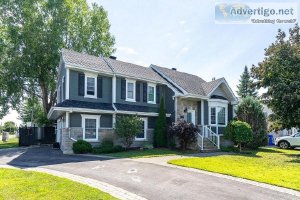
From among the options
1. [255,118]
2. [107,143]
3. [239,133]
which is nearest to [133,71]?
[107,143]

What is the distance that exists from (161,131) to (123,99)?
3915 millimetres

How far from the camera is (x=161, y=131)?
21.3 metres

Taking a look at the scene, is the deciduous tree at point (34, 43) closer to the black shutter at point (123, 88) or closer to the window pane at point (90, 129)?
the black shutter at point (123, 88)

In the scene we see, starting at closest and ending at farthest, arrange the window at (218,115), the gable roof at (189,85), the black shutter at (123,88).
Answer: the black shutter at (123,88) → the gable roof at (189,85) → the window at (218,115)

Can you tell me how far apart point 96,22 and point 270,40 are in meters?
23.0

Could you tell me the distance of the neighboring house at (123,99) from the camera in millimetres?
18438

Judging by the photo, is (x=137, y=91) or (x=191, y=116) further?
(x=191, y=116)

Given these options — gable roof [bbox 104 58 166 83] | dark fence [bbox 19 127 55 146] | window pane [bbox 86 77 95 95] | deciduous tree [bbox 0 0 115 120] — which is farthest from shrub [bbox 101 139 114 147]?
deciduous tree [bbox 0 0 115 120]

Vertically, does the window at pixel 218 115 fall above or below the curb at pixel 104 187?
above

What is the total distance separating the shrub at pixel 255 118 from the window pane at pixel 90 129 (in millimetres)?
12977

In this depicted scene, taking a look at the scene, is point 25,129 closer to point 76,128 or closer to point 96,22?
point 76,128

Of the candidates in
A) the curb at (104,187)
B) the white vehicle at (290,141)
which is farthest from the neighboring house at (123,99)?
the curb at (104,187)

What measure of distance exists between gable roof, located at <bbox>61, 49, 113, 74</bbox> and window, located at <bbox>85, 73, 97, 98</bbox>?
0.68 m

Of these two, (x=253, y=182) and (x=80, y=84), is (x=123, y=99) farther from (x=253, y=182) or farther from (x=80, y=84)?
(x=253, y=182)
